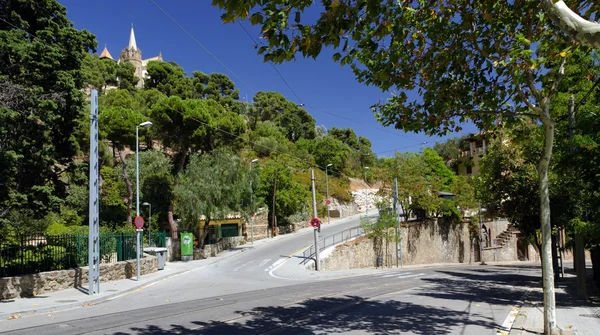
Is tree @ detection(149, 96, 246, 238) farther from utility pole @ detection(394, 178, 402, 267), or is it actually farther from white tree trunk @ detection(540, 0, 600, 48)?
white tree trunk @ detection(540, 0, 600, 48)

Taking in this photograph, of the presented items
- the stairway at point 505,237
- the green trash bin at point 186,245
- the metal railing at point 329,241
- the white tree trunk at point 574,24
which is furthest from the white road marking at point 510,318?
the stairway at point 505,237

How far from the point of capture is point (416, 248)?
36.8 metres

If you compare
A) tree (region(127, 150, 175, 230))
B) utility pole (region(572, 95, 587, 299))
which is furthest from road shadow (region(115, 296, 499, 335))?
tree (region(127, 150, 175, 230))

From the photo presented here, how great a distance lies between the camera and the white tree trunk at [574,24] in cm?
466

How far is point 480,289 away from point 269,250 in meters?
19.9

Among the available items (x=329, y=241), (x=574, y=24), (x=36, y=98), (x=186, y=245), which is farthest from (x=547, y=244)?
(x=329, y=241)

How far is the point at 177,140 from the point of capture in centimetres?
3612

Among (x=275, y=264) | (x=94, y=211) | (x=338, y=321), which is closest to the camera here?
(x=338, y=321)

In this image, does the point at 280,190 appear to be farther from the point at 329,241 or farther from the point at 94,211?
the point at 94,211

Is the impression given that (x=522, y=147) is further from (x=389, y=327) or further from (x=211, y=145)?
(x=211, y=145)

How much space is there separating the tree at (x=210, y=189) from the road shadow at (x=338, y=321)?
1962cm

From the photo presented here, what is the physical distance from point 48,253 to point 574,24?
55.2 ft

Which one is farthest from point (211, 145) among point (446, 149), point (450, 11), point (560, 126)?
point (446, 149)

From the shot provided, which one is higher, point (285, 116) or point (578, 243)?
point (285, 116)
